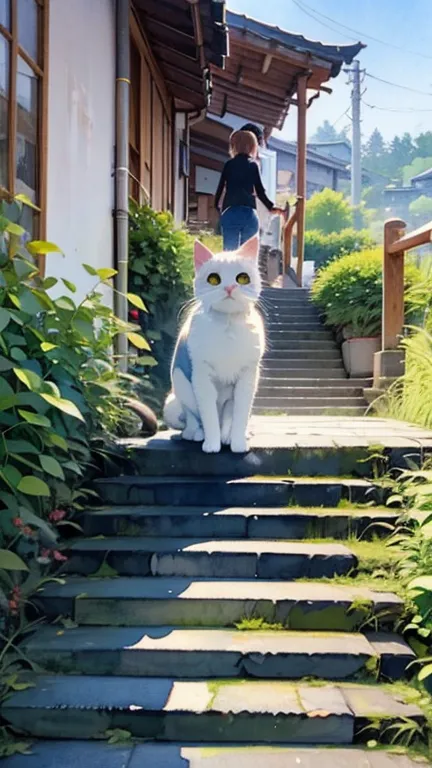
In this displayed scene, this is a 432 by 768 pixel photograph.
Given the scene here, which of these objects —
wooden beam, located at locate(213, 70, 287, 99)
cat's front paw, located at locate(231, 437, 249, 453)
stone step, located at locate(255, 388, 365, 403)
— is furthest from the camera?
wooden beam, located at locate(213, 70, 287, 99)

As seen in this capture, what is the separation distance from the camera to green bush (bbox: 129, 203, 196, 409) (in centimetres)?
544

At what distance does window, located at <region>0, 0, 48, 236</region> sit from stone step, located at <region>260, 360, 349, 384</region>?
3.82 meters

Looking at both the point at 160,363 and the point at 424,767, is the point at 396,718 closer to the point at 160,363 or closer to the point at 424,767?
the point at 424,767

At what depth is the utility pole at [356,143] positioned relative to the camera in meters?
24.4

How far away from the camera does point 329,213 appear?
23312 millimetres

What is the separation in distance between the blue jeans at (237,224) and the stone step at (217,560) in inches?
125

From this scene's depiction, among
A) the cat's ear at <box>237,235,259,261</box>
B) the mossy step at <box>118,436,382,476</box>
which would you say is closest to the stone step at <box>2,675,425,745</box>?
the mossy step at <box>118,436,382,476</box>

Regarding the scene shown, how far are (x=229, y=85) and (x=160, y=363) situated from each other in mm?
7279

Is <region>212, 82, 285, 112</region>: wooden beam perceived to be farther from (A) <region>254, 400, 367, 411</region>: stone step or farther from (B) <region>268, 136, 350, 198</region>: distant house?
(B) <region>268, 136, 350, 198</region>: distant house

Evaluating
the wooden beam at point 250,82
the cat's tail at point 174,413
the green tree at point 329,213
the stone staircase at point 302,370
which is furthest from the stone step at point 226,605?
the green tree at point 329,213

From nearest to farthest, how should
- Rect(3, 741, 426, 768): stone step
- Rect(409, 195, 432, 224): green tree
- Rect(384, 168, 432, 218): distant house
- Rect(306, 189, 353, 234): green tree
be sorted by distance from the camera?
Rect(3, 741, 426, 768): stone step → Rect(306, 189, 353, 234): green tree → Rect(409, 195, 432, 224): green tree → Rect(384, 168, 432, 218): distant house

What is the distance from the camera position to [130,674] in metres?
2.22

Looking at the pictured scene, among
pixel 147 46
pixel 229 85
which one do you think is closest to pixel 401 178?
pixel 229 85

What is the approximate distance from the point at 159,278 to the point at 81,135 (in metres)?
1.54
